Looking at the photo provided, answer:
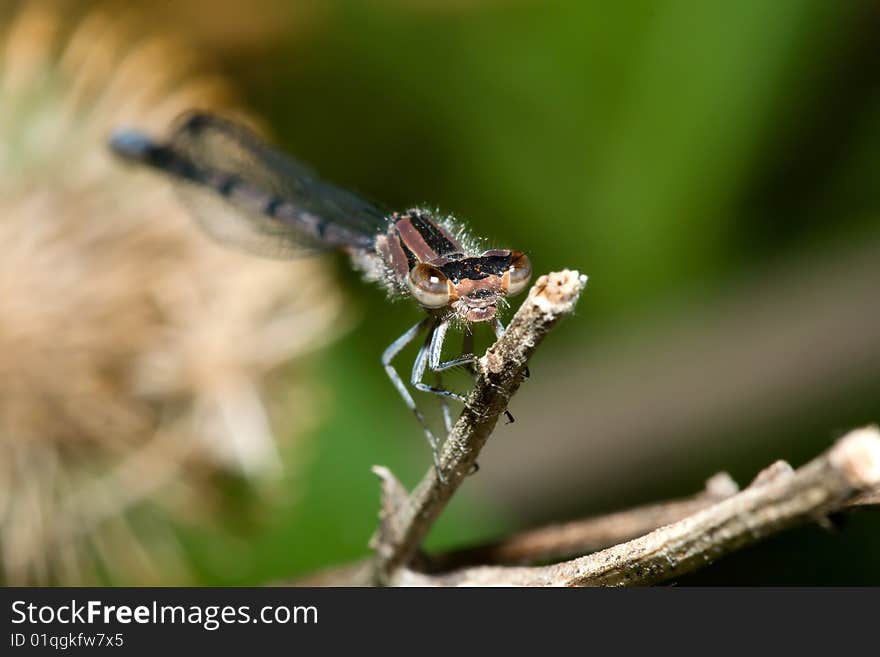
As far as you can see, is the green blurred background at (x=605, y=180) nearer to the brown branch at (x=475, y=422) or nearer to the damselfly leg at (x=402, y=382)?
the damselfly leg at (x=402, y=382)

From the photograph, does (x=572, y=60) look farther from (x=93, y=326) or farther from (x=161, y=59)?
(x=93, y=326)

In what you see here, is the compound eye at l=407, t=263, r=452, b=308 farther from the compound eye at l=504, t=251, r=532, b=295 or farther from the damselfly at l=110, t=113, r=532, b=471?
the compound eye at l=504, t=251, r=532, b=295

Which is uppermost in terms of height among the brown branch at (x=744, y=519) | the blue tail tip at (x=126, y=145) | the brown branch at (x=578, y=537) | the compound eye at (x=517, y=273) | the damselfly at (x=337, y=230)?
the blue tail tip at (x=126, y=145)

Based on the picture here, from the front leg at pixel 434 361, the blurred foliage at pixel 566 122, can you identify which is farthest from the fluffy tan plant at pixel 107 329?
the front leg at pixel 434 361

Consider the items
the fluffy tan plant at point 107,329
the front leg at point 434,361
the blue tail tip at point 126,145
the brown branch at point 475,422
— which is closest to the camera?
the brown branch at point 475,422

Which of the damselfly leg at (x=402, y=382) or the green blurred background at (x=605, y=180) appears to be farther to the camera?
the green blurred background at (x=605, y=180)

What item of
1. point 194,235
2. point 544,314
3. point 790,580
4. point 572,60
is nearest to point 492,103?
point 572,60

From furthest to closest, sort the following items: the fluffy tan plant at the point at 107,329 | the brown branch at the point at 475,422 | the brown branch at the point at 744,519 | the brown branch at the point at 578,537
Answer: the fluffy tan plant at the point at 107,329 < the brown branch at the point at 578,537 < the brown branch at the point at 475,422 < the brown branch at the point at 744,519
